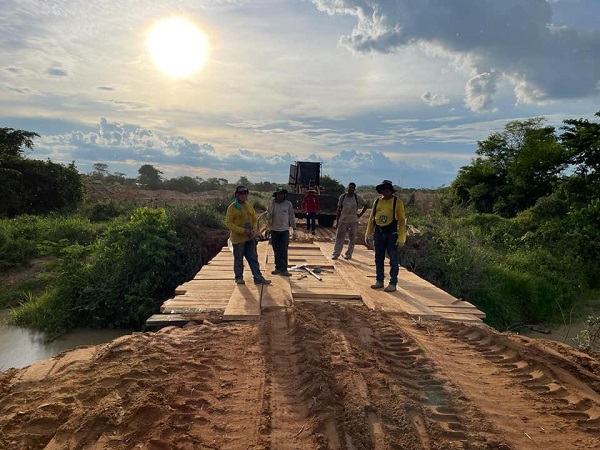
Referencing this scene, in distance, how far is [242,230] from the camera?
7.01 metres

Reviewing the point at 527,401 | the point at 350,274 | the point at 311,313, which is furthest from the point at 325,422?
the point at 350,274

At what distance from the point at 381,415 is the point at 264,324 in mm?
2316

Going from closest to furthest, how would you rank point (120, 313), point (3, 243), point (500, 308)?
point (120, 313) → point (500, 308) → point (3, 243)

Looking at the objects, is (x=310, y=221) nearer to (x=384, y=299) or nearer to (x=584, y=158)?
(x=384, y=299)

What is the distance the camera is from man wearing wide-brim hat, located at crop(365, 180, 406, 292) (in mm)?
7172

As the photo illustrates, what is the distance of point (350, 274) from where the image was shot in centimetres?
852

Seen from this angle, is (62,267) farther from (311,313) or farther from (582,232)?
(582,232)

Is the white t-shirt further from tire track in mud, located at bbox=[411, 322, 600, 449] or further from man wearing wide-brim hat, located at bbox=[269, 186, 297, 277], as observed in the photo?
tire track in mud, located at bbox=[411, 322, 600, 449]

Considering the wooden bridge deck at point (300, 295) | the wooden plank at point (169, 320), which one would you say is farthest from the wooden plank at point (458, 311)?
the wooden plank at point (169, 320)

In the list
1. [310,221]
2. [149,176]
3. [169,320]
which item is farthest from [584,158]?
[149,176]

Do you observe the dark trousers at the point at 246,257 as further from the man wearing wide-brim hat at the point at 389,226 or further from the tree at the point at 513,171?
the tree at the point at 513,171

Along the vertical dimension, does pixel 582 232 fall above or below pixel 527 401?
above

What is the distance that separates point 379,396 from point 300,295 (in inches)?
125

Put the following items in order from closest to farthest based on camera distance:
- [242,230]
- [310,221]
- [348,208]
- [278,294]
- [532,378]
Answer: [532,378]
[278,294]
[242,230]
[348,208]
[310,221]
